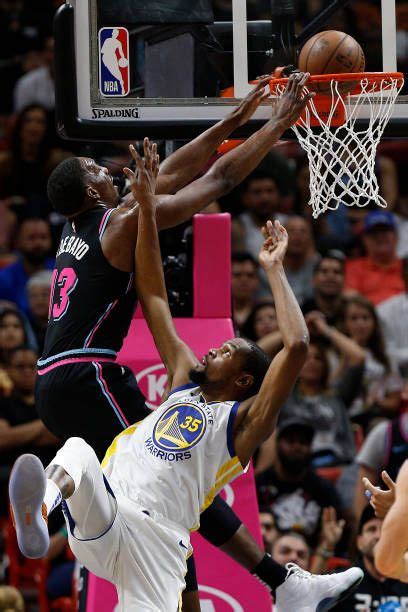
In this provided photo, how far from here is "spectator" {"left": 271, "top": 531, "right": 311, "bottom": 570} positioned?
7879 mm

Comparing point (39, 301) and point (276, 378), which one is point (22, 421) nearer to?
point (39, 301)

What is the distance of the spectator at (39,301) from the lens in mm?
9797

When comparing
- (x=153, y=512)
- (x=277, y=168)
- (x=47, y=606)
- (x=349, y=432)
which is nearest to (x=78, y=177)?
(x=153, y=512)

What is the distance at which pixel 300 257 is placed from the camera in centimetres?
1023

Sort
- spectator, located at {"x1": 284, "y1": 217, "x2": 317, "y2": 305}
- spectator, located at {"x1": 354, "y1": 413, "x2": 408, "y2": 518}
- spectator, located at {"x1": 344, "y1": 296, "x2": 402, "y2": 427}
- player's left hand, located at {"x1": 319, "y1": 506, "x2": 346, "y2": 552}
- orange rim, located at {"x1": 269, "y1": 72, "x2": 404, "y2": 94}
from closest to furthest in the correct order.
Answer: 1. orange rim, located at {"x1": 269, "y1": 72, "x2": 404, "y2": 94}
2. player's left hand, located at {"x1": 319, "y1": 506, "x2": 346, "y2": 552}
3. spectator, located at {"x1": 354, "y1": 413, "x2": 408, "y2": 518}
4. spectator, located at {"x1": 344, "y1": 296, "x2": 402, "y2": 427}
5. spectator, located at {"x1": 284, "y1": 217, "x2": 317, "y2": 305}

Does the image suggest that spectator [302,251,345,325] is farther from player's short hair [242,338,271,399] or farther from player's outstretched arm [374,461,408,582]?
player's outstretched arm [374,461,408,582]

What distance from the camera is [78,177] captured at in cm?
613

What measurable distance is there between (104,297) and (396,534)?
1817 millimetres

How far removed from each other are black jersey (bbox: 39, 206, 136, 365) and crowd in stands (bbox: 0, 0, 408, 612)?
2026mm

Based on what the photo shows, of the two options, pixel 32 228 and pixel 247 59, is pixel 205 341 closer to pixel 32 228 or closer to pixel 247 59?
pixel 247 59

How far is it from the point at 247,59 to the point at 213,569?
262 cm

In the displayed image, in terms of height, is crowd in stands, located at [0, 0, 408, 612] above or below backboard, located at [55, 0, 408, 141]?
below

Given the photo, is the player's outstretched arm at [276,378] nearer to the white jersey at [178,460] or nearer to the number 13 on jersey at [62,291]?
the white jersey at [178,460]

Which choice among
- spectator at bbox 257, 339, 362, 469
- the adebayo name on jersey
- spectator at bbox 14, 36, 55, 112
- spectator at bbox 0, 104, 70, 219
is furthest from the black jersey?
spectator at bbox 14, 36, 55, 112
